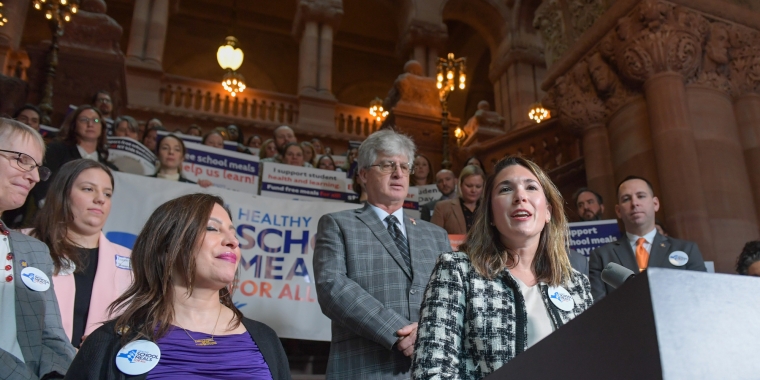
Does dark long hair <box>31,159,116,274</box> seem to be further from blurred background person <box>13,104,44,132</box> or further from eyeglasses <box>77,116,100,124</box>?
blurred background person <box>13,104,44,132</box>

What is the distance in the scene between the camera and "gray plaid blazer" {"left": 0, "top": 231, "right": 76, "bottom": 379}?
231 cm

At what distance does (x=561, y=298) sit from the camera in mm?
1922

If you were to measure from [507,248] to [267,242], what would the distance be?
3.70 m

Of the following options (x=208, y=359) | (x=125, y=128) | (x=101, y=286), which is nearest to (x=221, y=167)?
(x=125, y=128)

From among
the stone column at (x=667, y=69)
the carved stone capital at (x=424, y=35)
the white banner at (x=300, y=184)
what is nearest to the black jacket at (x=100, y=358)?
the white banner at (x=300, y=184)

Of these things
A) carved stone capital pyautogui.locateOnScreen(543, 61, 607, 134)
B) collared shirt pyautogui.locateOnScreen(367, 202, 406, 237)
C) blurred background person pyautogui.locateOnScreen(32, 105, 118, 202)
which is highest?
carved stone capital pyautogui.locateOnScreen(543, 61, 607, 134)

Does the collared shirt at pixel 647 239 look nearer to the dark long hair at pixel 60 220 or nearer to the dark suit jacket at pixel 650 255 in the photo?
the dark suit jacket at pixel 650 255

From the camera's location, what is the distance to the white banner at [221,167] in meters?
7.31

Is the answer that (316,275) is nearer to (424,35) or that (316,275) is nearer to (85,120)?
(85,120)

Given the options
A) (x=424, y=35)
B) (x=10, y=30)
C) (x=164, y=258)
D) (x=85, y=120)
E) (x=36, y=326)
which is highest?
(x=424, y=35)

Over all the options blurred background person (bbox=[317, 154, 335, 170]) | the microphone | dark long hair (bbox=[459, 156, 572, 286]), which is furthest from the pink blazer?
blurred background person (bbox=[317, 154, 335, 170])

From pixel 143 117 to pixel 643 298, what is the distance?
56.6ft

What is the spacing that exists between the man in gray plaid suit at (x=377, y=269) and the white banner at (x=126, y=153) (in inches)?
172

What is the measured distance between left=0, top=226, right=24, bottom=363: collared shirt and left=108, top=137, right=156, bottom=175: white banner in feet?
14.5
